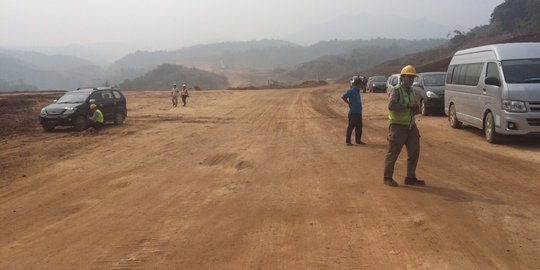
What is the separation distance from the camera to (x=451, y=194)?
740 cm

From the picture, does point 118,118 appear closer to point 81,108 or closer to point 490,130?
point 81,108

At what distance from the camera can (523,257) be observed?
4.98 metres

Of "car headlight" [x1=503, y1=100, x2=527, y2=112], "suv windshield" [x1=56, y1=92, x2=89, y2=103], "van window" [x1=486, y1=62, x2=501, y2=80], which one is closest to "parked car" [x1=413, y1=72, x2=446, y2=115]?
"van window" [x1=486, y1=62, x2=501, y2=80]

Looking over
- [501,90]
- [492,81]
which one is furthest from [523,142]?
[492,81]

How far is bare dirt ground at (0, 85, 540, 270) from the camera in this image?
5230 mm

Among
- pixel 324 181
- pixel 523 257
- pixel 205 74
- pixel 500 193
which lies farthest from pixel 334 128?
pixel 205 74

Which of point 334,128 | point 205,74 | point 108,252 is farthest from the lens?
point 205,74

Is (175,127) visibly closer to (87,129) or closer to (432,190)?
(87,129)

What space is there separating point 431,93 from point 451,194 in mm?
12600

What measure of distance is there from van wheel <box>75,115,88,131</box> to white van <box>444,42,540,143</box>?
12.4 m

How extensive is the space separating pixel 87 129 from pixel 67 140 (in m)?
2.45

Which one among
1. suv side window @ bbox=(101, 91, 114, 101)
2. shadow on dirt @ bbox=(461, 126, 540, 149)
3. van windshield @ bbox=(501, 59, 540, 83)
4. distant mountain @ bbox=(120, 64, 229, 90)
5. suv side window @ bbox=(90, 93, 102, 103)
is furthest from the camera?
distant mountain @ bbox=(120, 64, 229, 90)

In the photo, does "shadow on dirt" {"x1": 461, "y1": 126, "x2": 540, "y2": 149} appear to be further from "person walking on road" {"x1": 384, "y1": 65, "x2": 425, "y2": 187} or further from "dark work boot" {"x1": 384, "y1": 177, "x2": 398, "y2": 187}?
"dark work boot" {"x1": 384, "y1": 177, "x2": 398, "y2": 187}

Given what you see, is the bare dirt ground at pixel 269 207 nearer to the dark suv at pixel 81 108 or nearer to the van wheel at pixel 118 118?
the dark suv at pixel 81 108
